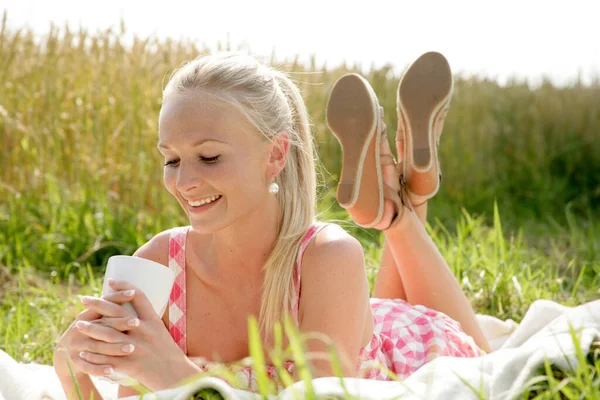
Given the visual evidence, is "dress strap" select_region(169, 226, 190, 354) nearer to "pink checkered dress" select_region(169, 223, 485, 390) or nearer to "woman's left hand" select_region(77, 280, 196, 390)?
"pink checkered dress" select_region(169, 223, 485, 390)

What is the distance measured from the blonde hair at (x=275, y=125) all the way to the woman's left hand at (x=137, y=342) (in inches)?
18.9

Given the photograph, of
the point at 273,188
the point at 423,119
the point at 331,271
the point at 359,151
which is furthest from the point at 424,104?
the point at 331,271

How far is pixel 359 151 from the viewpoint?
2.84 metres

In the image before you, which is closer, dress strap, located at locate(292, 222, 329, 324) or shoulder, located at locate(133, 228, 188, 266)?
dress strap, located at locate(292, 222, 329, 324)

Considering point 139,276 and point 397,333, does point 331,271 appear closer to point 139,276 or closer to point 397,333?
point 139,276

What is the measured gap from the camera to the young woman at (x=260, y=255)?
1.75m

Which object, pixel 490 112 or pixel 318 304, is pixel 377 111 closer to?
pixel 318 304

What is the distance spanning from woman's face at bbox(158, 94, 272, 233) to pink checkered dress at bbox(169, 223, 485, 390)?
0.30 meters

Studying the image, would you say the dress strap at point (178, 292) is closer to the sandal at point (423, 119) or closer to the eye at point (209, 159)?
the eye at point (209, 159)

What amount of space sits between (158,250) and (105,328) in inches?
30.4

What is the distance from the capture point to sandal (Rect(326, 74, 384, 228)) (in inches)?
111

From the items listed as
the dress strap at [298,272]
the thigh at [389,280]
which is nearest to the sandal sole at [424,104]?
the thigh at [389,280]

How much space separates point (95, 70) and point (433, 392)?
443 cm

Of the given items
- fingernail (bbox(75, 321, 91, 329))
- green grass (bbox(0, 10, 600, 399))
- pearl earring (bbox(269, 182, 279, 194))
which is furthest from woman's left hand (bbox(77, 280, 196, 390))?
green grass (bbox(0, 10, 600, 399))
